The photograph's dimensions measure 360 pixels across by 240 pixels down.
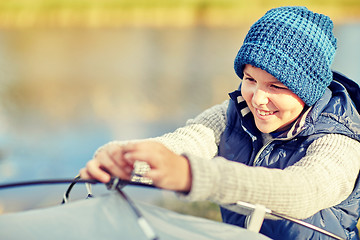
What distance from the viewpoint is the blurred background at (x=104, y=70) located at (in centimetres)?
449

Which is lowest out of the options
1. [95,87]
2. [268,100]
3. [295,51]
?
[95,87]

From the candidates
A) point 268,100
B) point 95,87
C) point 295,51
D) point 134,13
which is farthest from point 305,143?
point 134,13

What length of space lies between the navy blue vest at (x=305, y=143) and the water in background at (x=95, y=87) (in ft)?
6.78

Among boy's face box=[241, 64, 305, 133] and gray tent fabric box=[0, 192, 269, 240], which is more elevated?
boy's face box=[241, 64, 305, 133]

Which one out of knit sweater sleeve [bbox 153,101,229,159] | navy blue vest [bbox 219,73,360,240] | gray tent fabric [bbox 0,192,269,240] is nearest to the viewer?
gray tent fabric [bbox 0,192,269,240]

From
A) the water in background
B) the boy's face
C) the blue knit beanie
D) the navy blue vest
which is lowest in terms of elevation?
the water in background

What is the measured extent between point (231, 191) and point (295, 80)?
52 centimetres

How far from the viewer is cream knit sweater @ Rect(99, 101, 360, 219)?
35.2 inches

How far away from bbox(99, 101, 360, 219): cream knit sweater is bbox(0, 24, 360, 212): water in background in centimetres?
232

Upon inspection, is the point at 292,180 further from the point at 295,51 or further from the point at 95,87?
the point at 95,87

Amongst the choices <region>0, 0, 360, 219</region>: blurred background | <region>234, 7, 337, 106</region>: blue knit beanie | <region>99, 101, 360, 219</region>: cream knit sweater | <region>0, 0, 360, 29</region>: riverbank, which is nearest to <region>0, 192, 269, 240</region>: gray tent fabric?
<region>99, 101, 360, 219</region>: cream knit sweater

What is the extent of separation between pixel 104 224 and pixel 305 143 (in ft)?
2.29

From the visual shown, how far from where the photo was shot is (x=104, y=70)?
28.5 feet

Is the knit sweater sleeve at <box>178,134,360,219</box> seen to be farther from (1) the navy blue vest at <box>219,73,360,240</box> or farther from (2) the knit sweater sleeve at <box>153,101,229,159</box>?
(2) the knit sweater sleeve at <box>153,101,229,159</box>
